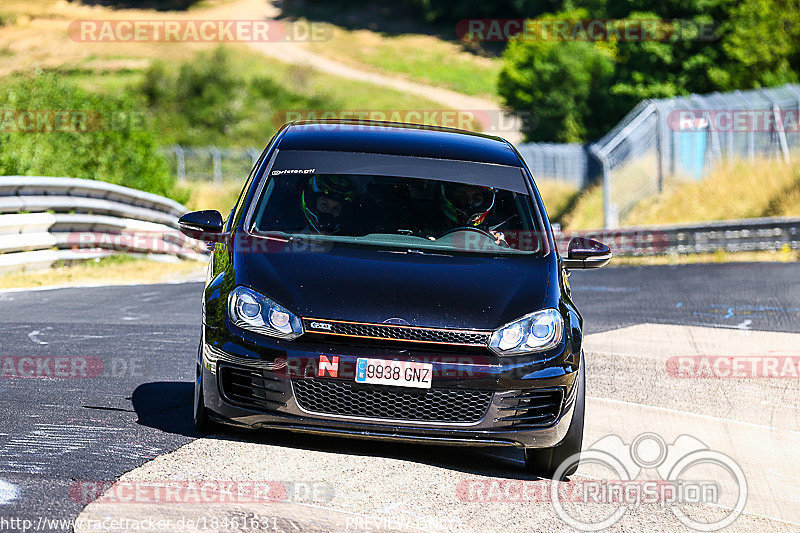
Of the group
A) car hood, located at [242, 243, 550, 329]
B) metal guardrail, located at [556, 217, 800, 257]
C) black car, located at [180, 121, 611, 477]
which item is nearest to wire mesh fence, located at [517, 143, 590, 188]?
metal guardrail, located at [556, 217, 800, 257]

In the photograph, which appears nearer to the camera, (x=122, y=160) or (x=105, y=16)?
(x=122, y=160)

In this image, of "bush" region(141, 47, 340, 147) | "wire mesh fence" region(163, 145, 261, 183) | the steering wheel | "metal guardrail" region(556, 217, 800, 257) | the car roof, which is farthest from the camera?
"bush" region(141, 47, 340, 147)

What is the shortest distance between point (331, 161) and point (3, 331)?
3998 millimetres

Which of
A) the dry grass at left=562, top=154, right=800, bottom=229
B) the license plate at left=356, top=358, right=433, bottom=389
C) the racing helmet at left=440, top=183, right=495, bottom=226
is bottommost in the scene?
Result: the dry grass at left=562, top=154, right=800, bottom=229

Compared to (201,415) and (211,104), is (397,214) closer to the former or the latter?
(201,415)

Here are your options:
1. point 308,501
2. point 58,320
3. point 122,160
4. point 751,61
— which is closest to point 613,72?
point 751,61

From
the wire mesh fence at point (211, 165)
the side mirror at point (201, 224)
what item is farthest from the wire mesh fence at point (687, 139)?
the side mirror at point (201, 224)

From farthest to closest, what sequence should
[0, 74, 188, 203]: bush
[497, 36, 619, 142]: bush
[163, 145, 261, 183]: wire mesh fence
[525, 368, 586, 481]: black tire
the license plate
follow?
1. [497, 36, 619, 142]: bush
2. [163, 145, 261, 183]: wire mesh fence
3. [0, 74, 188, 203]: bush
4. [525, 368, 586, 481]: black tire
5. the license plate

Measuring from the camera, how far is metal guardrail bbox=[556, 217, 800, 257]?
2106 centimetres

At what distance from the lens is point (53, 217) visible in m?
14.8

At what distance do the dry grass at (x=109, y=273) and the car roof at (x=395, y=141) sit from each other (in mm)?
7034

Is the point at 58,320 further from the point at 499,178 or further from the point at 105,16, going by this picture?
the point at 105,16

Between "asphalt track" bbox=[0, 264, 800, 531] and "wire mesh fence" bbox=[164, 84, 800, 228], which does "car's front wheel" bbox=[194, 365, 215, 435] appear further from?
"wire mesh fence" bbox=[164, 84, 800, 228]

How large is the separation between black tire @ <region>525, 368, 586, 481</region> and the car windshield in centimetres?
95
